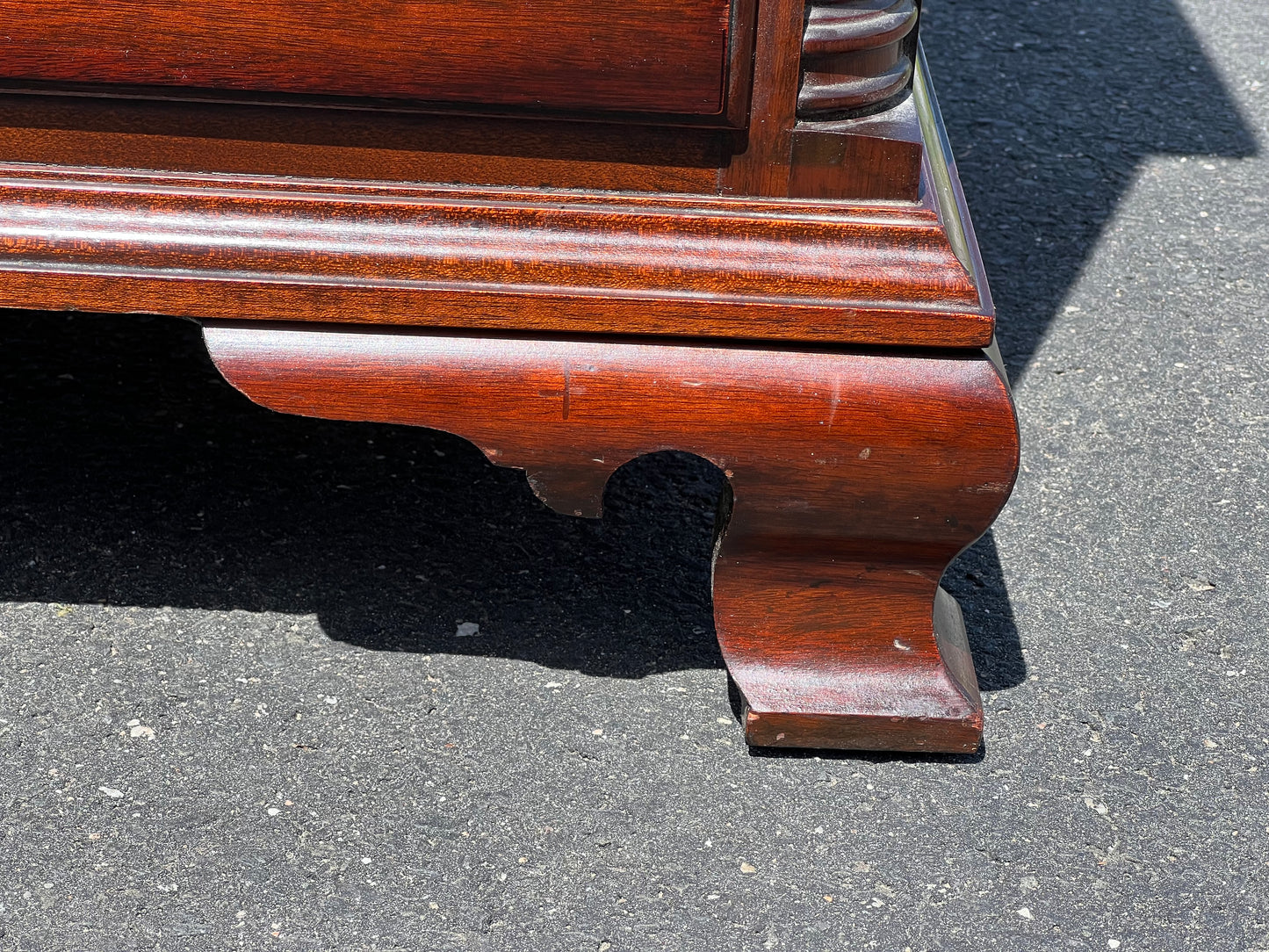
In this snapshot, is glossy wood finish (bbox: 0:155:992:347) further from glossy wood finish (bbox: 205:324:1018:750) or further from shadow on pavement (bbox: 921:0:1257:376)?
shadow on pavement (bbox: 921:0:1257:376)

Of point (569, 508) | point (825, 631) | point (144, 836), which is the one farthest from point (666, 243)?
point (144, 836)

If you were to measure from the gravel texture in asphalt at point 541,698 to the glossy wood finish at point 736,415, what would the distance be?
0.27m

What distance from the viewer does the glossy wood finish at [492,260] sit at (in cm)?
125

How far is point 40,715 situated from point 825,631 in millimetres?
809

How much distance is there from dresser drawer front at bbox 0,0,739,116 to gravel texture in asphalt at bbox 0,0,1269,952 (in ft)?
2.09

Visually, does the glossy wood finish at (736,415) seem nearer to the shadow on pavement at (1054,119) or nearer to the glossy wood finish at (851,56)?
the glossy wood finish at (851,56)

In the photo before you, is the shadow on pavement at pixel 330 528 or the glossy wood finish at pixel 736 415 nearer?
the glossy wood finish at pixel 736 415

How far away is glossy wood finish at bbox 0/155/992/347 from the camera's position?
4.09 ft

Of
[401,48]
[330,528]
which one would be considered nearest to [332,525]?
[330,528]

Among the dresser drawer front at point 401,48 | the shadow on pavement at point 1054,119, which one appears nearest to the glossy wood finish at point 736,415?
the dresser drawer front at point 401,48

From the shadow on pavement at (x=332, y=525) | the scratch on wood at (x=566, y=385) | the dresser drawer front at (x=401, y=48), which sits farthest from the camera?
the shadow on pavement at (x=332, y=525)

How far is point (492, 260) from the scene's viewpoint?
1.25 metres

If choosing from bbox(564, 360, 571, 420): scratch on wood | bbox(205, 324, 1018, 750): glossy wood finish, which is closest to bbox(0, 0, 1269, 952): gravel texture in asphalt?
bbox(205, 324, 1018, 750): glossy wood finish

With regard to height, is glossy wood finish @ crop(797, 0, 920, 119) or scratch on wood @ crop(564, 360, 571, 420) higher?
glossy wood finish @ crop(797, 0, 920, 119)
